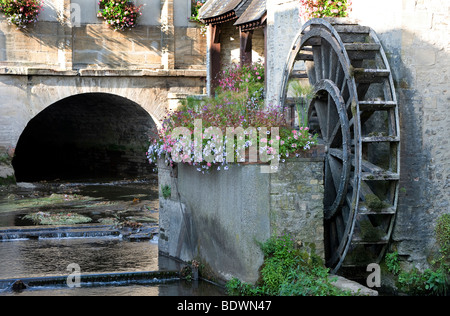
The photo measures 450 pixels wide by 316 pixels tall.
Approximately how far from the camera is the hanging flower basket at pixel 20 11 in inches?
696

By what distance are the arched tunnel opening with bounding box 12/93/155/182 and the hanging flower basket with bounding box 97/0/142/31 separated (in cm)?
195

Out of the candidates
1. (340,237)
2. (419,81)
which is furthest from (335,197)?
(419,81)

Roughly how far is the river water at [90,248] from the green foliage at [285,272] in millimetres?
631

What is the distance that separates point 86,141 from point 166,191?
1398 cm

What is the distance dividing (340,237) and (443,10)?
2.84 m

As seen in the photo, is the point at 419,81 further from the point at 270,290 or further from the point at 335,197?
the point at 270,290

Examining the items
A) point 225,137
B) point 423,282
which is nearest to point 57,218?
point 225,137

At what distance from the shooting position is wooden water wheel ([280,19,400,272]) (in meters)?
7.79

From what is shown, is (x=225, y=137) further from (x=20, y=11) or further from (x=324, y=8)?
(x=20, y=11)

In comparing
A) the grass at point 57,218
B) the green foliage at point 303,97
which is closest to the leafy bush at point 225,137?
the green foliage at point 303,97

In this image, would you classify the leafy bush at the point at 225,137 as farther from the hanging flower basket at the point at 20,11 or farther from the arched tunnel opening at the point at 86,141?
the arched tunnel opening at the point at 86,141
